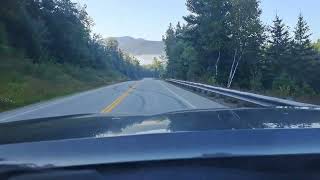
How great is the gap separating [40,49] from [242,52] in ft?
99.2

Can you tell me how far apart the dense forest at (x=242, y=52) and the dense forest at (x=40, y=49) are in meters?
16.9

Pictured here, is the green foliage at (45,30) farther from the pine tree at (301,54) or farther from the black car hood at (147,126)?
the black car hood at (147,126)

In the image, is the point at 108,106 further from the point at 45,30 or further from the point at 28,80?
the point at 45,30

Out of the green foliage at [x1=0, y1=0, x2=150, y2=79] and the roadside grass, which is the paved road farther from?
the green foliage at [x1=0, y1=0, x2=150, y2=79]

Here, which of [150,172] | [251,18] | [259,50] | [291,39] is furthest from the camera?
[291,39]

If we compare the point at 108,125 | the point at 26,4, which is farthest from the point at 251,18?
the point at 108,125

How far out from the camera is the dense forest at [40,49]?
167 feet

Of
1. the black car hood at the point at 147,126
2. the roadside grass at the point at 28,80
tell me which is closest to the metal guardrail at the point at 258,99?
the black car hood at the point at 147,126

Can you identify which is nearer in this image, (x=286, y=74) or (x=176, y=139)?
(x=176, y=139)

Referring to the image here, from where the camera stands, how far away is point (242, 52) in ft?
254

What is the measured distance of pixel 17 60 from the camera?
6925 cm

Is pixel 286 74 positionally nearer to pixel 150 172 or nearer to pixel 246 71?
pixel 246 71

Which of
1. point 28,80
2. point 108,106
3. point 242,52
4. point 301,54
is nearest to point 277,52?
point 301,54

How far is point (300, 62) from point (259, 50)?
18191 millimetres
